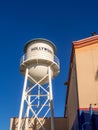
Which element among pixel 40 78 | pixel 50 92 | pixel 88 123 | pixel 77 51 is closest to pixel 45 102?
pixel 50 92

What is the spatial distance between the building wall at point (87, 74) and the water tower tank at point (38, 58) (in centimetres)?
537

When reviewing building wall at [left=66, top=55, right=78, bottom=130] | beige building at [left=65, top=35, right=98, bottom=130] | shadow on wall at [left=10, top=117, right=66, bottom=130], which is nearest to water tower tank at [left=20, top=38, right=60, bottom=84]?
building wall at [left=66, top=55, right=78, bottom=130]

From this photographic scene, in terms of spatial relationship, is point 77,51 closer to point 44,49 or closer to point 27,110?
point 44,49

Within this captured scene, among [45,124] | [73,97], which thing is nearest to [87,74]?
[73,97]

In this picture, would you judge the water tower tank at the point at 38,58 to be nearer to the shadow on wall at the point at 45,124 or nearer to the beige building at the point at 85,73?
the beige building at the point at 85,73

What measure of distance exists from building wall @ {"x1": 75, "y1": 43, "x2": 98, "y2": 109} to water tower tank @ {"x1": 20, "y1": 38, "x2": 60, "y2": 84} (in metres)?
5.37

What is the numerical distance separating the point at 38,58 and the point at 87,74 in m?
6.35

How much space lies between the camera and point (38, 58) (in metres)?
20.6

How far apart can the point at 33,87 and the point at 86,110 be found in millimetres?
8119

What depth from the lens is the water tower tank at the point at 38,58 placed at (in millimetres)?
20875

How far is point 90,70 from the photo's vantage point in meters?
15.6

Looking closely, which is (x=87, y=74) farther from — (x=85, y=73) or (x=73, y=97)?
(x=73, y=97)

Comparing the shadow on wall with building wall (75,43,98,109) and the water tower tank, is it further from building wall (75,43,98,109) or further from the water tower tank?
building wall (75,43,98,109)

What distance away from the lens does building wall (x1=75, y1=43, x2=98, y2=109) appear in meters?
14.6
